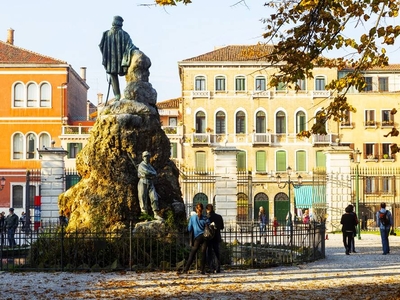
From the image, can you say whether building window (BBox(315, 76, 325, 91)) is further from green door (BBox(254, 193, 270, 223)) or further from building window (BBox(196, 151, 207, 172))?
building window (BBox(196, 151, 207, 172))

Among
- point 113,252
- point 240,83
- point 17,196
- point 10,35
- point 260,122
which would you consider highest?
point 10,35

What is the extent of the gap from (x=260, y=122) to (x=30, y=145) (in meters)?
16.9

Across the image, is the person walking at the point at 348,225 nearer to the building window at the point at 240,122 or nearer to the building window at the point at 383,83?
the building window at the point at 240,122

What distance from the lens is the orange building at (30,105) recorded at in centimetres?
5694

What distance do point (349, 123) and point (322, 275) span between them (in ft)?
151

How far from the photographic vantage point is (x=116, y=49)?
17.9 m

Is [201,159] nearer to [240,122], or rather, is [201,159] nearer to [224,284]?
[240,122]

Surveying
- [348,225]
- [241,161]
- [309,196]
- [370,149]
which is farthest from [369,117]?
[348,225]

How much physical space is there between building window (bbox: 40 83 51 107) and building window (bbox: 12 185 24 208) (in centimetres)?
635

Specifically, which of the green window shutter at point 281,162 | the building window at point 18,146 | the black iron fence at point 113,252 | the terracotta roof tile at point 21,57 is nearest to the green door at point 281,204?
the green window shutter at point 281,162

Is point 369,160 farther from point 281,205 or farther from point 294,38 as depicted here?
point 294,38

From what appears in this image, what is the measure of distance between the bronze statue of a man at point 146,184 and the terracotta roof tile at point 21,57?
42353mm

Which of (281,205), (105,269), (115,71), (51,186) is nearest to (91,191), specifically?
(105,269)

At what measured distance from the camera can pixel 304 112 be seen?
58250 millimetres
